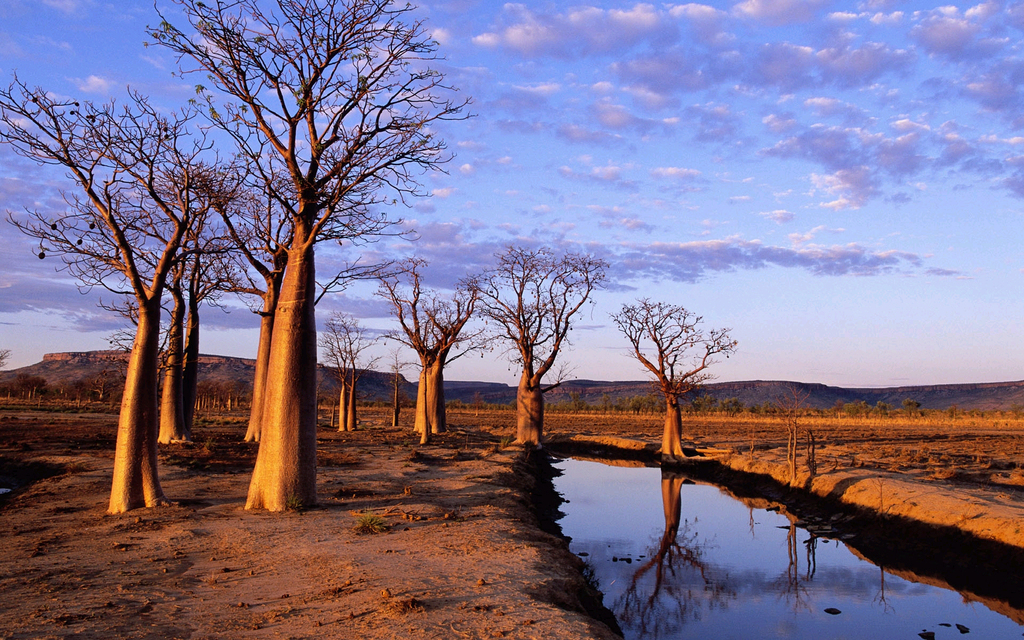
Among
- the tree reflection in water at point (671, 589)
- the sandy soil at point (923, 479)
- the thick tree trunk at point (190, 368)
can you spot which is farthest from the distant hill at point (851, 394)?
the tree reflection in water at point (671, 589)

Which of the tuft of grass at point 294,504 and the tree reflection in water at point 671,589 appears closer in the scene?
the tree reflection in water at point 671,589

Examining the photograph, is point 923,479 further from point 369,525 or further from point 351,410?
point 351,410

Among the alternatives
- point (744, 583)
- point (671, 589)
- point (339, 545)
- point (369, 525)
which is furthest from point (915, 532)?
point (339, 545)

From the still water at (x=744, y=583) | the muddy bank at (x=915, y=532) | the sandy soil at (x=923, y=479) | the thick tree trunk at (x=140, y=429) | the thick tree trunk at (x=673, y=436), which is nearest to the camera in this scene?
the still water at (x=744, y=583)

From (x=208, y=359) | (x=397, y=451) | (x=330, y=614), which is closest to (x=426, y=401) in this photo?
(x=397, y=451)

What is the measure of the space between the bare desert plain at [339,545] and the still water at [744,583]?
952mm

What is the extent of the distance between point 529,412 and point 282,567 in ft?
59.2

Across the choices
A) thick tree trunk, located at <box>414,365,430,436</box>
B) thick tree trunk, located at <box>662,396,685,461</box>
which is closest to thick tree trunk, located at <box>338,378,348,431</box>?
thick tree trunk, located at <box>414,365,430,436</box>

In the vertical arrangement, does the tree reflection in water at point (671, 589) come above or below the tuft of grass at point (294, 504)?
below

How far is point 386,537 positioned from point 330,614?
9.36ft

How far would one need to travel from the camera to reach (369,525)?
26.2 feet

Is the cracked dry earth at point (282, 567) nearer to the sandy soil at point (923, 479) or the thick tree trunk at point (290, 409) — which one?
the thick tree trunk at point (290, 409)

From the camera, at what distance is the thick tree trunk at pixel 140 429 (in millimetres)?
8445

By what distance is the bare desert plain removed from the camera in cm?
478
